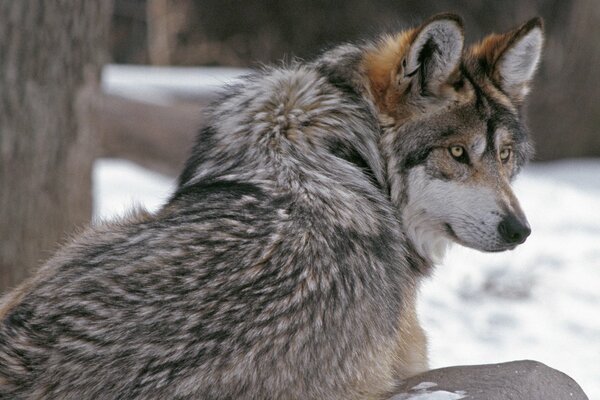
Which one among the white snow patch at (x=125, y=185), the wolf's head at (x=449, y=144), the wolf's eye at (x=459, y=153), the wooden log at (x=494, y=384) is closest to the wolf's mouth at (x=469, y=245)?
the wolf's head at (x=449, y=144)

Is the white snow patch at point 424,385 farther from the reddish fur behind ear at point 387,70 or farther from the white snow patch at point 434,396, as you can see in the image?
the reddish fur behind ear at point 387,70

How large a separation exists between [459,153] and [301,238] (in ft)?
2.75

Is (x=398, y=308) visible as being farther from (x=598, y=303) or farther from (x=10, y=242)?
(x=598, y=303)

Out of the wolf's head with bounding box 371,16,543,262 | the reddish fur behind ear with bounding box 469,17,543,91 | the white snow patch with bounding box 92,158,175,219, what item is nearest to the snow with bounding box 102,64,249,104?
the white snow patch with bounding box 92,158,175,219

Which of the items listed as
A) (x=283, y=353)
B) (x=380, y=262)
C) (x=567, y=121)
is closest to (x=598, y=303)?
(x=380, y=262)

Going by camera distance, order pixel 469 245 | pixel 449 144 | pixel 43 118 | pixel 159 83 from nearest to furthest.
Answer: pixel 449 144 → pixel 469 245 → pixel 43 118 → pixel 159 83

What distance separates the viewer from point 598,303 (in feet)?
23.1

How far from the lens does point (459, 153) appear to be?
11.8ft

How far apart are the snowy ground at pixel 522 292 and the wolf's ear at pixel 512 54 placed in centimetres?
177

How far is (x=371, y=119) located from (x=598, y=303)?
161 inches

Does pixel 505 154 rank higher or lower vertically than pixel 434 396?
higher

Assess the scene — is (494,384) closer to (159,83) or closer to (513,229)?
(513,229)

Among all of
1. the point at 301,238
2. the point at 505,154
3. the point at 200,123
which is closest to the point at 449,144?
the point at 505,154

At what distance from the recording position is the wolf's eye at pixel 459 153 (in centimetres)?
359
